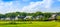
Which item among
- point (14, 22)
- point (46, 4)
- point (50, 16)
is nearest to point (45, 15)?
point (50, 16)

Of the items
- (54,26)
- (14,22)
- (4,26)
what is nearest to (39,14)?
(54,26)

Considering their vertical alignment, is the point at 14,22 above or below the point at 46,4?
below

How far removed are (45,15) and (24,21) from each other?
1.44 ft

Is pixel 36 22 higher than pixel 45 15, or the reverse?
pixel 45 15

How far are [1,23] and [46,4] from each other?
0.98 meters

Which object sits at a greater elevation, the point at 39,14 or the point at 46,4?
the point at 46,4

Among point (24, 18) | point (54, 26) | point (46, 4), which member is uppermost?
point (46, 4)

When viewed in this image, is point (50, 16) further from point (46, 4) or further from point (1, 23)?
point (1, 23)

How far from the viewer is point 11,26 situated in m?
1.95

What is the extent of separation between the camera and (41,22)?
194cm

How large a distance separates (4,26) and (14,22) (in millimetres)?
212

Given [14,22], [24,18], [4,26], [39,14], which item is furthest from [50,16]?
[4,26]

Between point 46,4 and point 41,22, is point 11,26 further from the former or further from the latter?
point 46,4

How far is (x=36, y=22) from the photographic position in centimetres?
191
